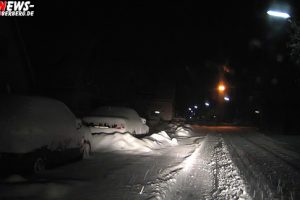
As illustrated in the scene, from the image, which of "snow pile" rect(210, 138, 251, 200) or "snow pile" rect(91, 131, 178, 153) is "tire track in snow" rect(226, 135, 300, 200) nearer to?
"snow pile" rect(210, 138, 251, 200)

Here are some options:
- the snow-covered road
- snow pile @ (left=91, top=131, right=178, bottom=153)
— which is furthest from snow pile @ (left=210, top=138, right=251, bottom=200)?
snow pile @ (left=91, top=131, right=178, bottom=153)

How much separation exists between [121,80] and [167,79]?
18946 millimetres

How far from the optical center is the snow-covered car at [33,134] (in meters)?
8.36

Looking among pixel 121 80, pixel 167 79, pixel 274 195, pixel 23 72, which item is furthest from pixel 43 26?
pixel 167 79

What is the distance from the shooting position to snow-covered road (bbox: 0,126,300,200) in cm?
726

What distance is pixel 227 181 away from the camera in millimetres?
9250

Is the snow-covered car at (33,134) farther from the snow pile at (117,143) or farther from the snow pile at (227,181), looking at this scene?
the snow pile at (227,181)

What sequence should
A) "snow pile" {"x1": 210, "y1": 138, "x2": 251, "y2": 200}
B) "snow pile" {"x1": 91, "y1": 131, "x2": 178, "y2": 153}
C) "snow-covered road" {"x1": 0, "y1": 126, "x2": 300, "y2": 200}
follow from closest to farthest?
"snow-covered road" {"x1": 0, "y1": 126, "x2": 300, "y2": 200}
"snow pile" {"x1": 210, "y1": 138, "x2": 251, "y2": 200}
"snow pile" {"x1": 91, "y1": 131, "x2": 178, "y2": 153}
